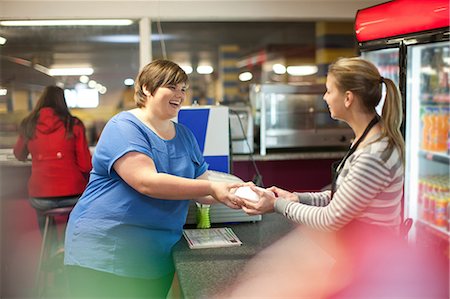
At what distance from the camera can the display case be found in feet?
15.8

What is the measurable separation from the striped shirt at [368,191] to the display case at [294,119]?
2.95 m

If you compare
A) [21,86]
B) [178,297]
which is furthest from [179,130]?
[21,86]

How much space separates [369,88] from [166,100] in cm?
83

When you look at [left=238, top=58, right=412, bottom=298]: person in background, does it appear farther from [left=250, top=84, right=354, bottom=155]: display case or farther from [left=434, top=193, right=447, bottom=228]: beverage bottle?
[left=250, top=84, right=354, bottom=155]: display case

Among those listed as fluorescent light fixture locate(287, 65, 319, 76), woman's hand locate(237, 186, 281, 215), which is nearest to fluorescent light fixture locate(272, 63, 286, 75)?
fluorescent light fixture locate(287, 65, 319, 76)

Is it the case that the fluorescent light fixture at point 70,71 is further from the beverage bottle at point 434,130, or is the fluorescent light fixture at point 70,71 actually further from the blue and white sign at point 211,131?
the beverage bottle at point 434,130

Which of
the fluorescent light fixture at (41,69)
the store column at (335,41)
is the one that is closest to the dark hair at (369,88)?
the fluorescent light fixture at (41,69)

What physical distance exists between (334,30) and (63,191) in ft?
14.3

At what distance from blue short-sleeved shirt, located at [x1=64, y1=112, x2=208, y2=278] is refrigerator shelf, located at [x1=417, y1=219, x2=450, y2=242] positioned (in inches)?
95.3

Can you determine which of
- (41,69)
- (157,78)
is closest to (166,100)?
(157,78)

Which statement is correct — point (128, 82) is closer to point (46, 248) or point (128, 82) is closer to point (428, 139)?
point (46, 248)

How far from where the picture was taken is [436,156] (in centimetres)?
402

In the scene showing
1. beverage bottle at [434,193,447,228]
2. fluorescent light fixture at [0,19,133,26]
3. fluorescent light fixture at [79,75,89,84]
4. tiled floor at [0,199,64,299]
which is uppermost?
fluorescent light fixture at [0,19,133,26]

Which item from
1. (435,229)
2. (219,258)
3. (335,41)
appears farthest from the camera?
(335,41)
